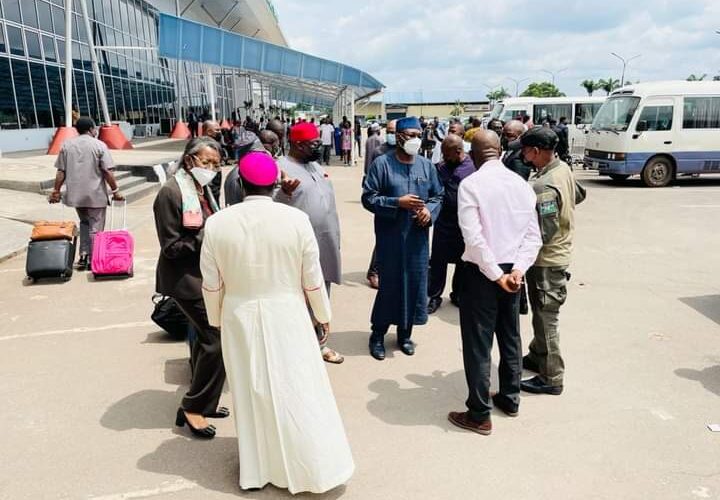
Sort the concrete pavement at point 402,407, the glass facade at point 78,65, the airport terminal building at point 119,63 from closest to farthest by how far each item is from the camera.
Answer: the concrete pavement at point 402,407 < the airport terminal building at point 119,63 < the glass facade at point 78,65

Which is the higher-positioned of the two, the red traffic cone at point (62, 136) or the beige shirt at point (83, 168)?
the red traffic cone at point (62, 136)

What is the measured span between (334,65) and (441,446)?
1925 cm

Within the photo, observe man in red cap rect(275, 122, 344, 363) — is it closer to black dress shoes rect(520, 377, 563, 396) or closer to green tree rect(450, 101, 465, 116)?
black dress shoes rect(520, 377, 563, 396)

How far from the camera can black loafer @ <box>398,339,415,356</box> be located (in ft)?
14.9

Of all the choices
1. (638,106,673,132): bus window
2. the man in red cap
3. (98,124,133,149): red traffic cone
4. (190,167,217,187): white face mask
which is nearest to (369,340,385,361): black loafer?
the man in red cap

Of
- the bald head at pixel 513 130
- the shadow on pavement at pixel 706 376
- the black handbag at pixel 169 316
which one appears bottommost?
the shadow on pavement at pixel 706 376

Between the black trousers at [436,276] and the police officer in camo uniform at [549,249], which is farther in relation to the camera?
the black trousers at [436,276]

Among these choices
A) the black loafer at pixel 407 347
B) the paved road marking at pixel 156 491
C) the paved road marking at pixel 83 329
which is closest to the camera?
the paved road marking at pixel 156 491

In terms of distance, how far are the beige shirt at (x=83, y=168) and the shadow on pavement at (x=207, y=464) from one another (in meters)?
4.15

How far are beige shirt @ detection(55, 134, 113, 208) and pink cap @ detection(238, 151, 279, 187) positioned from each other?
451 centimetres

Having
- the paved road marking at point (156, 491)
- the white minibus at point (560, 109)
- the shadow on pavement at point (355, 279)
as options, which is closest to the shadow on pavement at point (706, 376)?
the shadow on pavement at point (355, 279)

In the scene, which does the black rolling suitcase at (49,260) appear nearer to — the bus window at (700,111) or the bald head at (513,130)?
the bald head at (513,130)

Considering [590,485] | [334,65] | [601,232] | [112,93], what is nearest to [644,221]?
[601,232]

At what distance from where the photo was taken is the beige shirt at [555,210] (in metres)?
3.56
